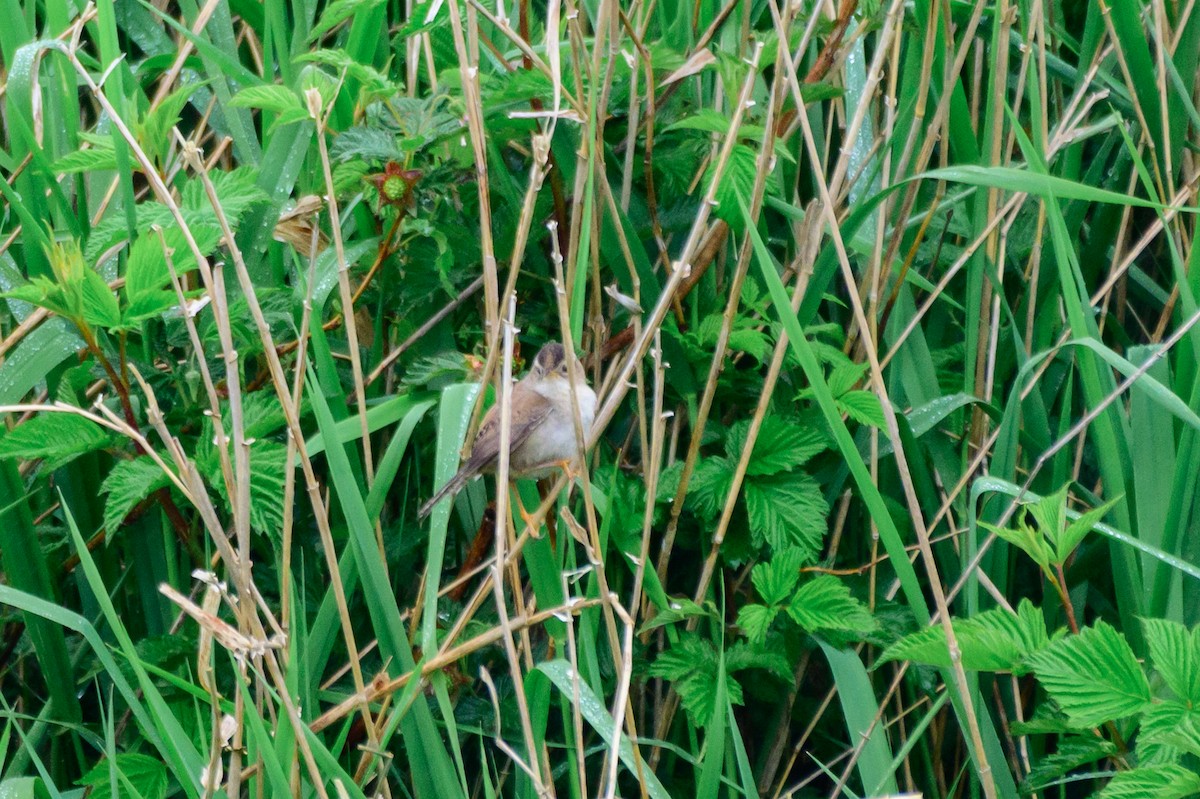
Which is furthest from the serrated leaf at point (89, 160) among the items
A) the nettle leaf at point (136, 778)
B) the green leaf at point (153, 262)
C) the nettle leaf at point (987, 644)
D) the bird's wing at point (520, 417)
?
the nettle leaf at point (987, 644)

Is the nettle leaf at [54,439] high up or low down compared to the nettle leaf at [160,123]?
down

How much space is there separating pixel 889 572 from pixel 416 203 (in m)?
1.26

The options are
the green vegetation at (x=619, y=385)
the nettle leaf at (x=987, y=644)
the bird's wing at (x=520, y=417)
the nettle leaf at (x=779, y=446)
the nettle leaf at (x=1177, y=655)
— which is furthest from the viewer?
the bird's wing at (x=520, y=417)

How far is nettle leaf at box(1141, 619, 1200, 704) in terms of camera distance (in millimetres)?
1776

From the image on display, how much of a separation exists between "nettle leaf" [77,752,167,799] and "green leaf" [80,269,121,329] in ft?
2.62

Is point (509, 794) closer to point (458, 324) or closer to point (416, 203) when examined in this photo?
point (458, 324)

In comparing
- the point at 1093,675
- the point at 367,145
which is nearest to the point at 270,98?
the point at 367,145

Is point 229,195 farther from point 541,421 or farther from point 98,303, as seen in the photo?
point 541,421

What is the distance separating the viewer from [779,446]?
7.80 feet

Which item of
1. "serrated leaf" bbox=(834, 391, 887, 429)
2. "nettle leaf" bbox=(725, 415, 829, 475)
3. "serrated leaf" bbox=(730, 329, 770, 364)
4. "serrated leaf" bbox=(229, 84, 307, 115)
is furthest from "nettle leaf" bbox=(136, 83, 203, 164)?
"serrated leaf" bbox=(834, 391, 887, 429)

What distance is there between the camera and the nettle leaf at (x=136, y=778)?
2.25m

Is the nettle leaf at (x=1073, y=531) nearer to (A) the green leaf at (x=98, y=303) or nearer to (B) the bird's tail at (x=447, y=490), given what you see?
(B) the bird's tail at (x=447, y=490)

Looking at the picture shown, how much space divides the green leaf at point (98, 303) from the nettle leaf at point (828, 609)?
1336 millimetres

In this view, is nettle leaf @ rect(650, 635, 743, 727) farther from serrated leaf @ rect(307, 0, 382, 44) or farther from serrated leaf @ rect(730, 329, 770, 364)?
serrated leaf @ rect(307, 0, 382, 44)
